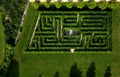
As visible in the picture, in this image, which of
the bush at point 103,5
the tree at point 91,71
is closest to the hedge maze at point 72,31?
the bush at point 103,5

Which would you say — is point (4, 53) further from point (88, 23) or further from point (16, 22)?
point (88, 23)

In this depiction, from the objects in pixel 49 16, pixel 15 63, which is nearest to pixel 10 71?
pixel 15 63

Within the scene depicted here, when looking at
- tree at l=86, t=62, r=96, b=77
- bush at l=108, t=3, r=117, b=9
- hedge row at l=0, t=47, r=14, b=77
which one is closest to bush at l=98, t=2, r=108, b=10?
bush at l=108, t=3, r=117, b=9

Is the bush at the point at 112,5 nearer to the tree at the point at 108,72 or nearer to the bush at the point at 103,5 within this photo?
the bush at the point at 103,5

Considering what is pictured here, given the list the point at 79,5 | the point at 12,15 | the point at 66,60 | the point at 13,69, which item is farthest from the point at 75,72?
the point at 12,15

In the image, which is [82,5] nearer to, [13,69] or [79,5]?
[79,5]

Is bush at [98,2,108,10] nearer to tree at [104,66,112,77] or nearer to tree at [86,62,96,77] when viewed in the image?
tree at [86,62,96,77]

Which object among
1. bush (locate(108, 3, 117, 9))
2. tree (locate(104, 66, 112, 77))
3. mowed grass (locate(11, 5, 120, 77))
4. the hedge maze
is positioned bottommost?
tree (locate(104, 66, 112, 77))
